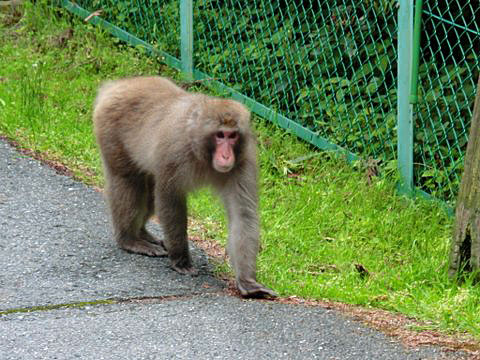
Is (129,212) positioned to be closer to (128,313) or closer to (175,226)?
(175,226)

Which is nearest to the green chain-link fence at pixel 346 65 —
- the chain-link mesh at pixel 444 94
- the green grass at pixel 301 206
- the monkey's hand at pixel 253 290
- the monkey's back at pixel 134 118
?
the chain-link mesh at pixel 444 94

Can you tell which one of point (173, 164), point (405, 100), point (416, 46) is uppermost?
point (416, 46)

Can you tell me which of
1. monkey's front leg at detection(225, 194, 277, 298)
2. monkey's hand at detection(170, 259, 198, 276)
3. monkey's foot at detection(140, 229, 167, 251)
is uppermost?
monkey's front leg at detection(225, 194, 277, 298)

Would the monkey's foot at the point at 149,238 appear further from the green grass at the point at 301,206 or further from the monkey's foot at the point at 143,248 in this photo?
the green grass at the point at 301,206

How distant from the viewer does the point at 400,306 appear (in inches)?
218

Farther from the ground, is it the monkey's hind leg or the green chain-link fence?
the green chain-link fence

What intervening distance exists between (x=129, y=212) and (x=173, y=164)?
0.66 meters

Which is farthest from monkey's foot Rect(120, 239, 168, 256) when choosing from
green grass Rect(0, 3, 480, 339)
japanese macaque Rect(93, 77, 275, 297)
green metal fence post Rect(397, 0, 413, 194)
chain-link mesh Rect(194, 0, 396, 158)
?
chain-link mesh Rect(194, 0, 396, 158)

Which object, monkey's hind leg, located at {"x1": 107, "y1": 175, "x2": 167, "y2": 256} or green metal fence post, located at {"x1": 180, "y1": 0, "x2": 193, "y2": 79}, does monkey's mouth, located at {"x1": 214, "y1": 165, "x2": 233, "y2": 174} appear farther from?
green metal fence post, located at {"x1": 180, "y1": 0, "x2": 193, "y2": 79}

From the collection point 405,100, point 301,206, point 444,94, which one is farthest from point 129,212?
point 444,94

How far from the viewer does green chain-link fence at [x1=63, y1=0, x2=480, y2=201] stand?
7.39m

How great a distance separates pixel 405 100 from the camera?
746 centimetres

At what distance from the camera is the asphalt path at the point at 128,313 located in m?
4.80

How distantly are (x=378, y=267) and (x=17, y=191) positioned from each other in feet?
8.59
